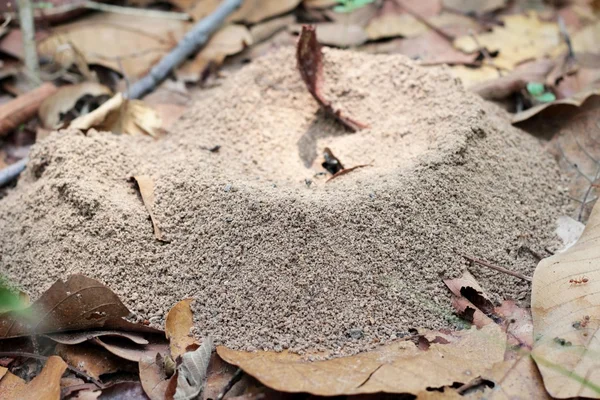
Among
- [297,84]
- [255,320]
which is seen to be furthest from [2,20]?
[255,320]

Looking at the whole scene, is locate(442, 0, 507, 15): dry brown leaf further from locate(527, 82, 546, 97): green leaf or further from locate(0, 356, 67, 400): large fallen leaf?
locate(0, 356, 67, 400): large fallen leaf

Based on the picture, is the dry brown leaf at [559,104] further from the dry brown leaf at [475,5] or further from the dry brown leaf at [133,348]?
the dry brown leaf at [133,348]

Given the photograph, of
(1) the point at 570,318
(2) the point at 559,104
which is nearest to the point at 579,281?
(1) the point at 570,318

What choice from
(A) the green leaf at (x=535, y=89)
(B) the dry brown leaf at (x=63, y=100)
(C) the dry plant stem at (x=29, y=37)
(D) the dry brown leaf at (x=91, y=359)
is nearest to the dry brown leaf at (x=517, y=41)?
(A) the green leaf at (x=535, y=89)

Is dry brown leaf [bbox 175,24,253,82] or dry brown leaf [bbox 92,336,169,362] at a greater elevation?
dry brown leaf [bbox 175,24,253,82]

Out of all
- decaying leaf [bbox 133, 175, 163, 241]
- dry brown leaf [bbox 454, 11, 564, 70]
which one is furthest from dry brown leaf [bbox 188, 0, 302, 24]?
decaying leaf [bbox 133, 175, 163, 241]

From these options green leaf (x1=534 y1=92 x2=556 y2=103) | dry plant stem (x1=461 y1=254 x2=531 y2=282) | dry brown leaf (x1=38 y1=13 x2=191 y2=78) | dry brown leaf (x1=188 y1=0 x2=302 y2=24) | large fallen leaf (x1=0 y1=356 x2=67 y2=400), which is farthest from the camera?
dry brown leaf (x1=188 y1=0 x2=302 y2=24)
